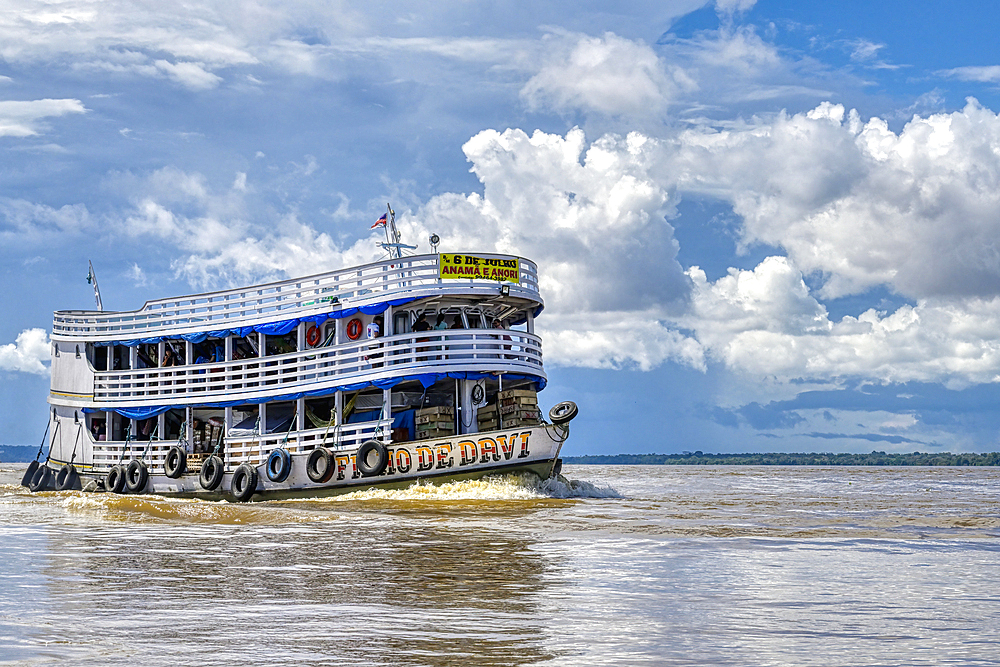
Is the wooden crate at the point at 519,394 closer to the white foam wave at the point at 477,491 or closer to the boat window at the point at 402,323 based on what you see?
the white foam wave at the point at 477,491

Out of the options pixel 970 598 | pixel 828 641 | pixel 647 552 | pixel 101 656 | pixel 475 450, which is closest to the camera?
pixel 101 656

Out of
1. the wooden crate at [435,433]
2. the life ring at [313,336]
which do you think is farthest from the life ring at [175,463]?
the wooden crate at [435,433]

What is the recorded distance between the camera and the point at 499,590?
9.73 m

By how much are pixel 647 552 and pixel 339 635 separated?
651 centimetres

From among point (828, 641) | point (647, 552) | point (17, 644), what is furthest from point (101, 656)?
point (647, 552)

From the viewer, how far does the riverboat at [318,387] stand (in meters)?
22.9

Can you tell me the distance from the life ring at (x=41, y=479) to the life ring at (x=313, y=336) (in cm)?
1036

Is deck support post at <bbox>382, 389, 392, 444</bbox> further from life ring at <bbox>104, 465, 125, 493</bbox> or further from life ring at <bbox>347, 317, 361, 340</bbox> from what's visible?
life ring at <bbox>104, 465, 125, 493</bbox>

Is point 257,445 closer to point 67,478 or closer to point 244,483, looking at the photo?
point 244,483

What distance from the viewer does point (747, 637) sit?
767 centimetres

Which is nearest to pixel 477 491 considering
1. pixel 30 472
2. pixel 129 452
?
pixel 129 452

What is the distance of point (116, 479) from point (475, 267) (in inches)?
489

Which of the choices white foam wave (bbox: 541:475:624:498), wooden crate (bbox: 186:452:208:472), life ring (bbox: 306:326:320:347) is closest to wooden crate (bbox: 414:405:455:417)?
white foam wave (bbox: 541:475:624:498)

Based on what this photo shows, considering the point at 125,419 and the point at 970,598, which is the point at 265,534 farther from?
the point at 125,419
